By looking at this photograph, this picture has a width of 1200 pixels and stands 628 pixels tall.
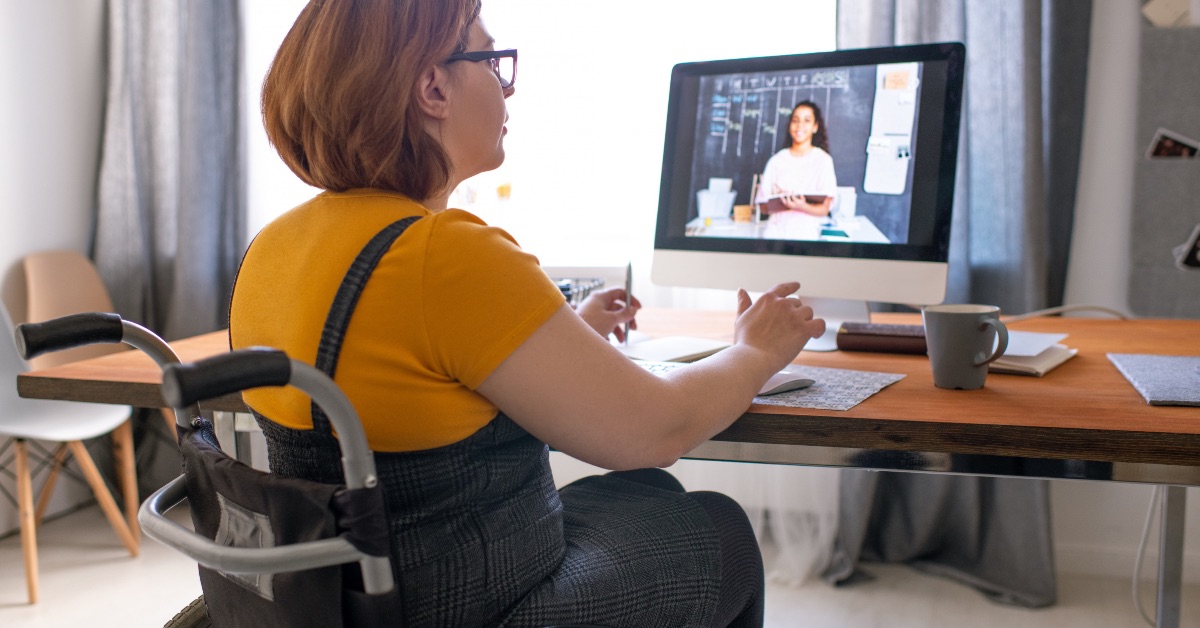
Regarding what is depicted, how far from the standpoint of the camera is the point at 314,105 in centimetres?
94

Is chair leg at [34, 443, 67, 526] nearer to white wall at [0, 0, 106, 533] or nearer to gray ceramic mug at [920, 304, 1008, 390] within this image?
white wall at [0, 0, 106, 533]

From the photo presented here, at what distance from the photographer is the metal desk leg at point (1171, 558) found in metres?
1.44

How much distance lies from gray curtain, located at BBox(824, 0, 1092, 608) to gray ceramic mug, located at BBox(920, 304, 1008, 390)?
128cm

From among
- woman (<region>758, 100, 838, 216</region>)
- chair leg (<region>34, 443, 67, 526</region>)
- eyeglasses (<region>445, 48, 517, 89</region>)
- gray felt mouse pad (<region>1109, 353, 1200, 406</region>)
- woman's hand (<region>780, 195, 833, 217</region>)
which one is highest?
eyeglasses (<region>445, 48, 517, 89</region>)

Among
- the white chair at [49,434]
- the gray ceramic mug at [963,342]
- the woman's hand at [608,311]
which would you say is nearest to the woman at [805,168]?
the woman's hand at [608,311]

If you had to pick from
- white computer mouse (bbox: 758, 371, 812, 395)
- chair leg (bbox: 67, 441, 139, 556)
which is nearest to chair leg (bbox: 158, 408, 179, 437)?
chair leg (bbox: 67, 441, 139, 556)

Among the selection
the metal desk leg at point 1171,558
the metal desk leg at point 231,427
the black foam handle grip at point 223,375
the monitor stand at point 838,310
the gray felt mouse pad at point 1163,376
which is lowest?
the metal desk leg at point 1171,558

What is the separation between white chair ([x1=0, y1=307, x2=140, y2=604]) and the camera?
2352 mm

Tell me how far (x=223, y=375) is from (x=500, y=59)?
57 centimetres

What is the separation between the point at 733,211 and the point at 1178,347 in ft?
2.30

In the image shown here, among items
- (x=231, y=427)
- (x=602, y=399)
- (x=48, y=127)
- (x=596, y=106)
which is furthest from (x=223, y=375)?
(x=48, y=127)

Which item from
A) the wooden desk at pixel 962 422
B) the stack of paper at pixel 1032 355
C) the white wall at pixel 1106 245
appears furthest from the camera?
the white wall at pixel 1106 245

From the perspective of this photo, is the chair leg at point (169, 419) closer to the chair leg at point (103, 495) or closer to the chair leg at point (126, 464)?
the chair leg at point (126, 464)

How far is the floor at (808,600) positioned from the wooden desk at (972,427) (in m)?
1.06
